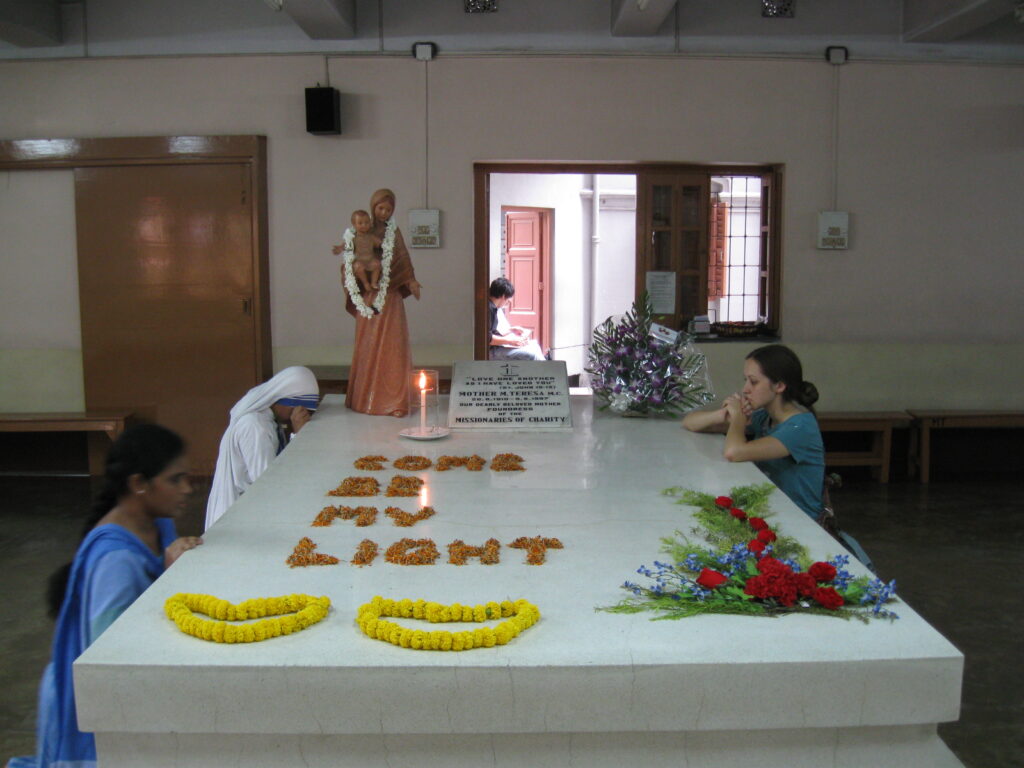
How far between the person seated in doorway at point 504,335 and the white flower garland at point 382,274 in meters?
3.08

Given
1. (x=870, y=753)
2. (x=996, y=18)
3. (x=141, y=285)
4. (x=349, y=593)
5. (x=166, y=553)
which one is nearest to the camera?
(x=870, y=753)

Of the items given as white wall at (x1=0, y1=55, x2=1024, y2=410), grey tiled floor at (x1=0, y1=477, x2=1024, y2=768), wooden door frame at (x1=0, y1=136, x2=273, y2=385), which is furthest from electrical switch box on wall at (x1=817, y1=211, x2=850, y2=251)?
wooden door frame at (x1=0, y1=136, x2=273, y2=385)

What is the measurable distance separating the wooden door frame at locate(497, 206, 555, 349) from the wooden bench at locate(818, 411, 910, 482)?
455cm

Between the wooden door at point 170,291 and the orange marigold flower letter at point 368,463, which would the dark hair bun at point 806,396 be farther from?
the wooden door at point 170,291

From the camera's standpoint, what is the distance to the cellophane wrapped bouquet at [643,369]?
4285 mm

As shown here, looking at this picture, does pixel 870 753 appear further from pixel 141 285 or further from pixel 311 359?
pixel 141 285

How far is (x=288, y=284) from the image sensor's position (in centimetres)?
711

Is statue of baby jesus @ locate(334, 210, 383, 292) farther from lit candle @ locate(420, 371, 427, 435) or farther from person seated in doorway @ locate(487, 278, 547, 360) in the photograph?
person seated in doorway @ locate(487, 278, 547, 360)

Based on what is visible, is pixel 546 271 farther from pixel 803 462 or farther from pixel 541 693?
pixel 541 693

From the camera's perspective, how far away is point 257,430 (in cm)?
394

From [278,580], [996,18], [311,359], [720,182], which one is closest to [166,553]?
[278,580]

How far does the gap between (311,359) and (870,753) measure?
5.60 m

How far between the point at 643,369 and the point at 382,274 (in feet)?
3.81

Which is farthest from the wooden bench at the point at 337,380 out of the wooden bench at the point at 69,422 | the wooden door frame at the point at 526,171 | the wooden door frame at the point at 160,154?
the wooden bench at the point at 69,422
